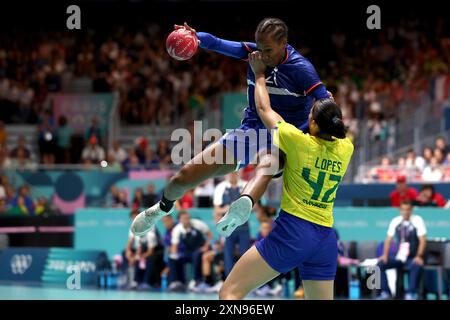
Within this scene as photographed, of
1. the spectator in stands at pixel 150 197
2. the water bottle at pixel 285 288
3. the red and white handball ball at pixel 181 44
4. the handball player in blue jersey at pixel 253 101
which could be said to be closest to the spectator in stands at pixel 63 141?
the spectator in stands at pixel 150 197

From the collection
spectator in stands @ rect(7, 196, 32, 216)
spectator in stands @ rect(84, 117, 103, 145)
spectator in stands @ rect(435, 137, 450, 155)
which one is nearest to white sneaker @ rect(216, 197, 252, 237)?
spectator in stands @ rect(435, 137, 450, 155)

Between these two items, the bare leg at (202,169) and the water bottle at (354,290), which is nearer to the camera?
the bare leg at (202,169)

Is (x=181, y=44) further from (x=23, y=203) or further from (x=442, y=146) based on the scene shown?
(x=23, y=203)

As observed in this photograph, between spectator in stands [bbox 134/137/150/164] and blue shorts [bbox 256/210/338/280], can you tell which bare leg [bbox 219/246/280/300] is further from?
spectator in stands [bbox 134/137/150/164]

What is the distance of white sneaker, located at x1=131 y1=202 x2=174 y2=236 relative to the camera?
1053cm

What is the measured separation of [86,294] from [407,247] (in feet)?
20.0

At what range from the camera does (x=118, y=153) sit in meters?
27.1

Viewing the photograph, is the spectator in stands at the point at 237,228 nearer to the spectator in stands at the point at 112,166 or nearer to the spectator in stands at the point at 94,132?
the spectator in stands at the point at 112,166

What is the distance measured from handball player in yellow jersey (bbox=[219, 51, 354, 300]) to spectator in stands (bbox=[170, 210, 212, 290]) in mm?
10283

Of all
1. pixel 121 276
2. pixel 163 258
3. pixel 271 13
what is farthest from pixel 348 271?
pixel 271 13

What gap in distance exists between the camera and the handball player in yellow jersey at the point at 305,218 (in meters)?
8.40

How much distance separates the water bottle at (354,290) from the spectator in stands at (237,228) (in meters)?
2.25

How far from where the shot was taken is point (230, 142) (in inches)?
394
